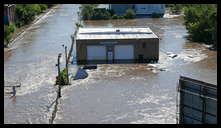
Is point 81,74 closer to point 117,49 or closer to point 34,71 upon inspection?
point 34,71

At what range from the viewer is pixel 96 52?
71.0 ft

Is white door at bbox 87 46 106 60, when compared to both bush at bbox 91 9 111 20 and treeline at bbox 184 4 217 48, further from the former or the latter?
bush at bbox 91 9 111 20

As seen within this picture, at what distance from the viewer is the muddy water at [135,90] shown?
43.8ft

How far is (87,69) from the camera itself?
19.7 meters

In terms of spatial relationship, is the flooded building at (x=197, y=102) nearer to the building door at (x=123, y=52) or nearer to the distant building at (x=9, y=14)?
the building door at (x=123, y=52)

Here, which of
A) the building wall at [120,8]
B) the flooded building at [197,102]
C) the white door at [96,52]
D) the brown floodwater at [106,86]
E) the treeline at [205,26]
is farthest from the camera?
the building wall at [120,8]

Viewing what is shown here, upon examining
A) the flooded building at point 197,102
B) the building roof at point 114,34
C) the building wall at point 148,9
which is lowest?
the flooded building at point 197,102

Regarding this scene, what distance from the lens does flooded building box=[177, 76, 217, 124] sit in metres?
9.39

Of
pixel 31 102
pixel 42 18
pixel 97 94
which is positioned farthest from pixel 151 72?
pixel 42 18

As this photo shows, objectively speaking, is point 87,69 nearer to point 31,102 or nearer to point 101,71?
point 101,71

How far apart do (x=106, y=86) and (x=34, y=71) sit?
490 cm

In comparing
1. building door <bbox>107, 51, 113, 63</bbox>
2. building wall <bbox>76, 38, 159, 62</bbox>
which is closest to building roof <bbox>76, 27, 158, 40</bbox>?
building wall <bbox>76, 38, 159, 62</bbox>

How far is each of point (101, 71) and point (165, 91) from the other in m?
4.54

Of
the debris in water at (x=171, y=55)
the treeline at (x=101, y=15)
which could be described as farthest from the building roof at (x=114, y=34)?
the treeline at (x=101, y=15)
